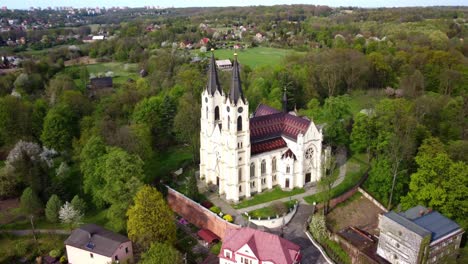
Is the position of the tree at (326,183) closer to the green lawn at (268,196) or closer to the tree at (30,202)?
the green lawn at (268,196)

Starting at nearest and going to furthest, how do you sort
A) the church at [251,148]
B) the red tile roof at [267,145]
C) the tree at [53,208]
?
the tree at [53,208]
the church at [251,148]
the red tile roof at [267,145]

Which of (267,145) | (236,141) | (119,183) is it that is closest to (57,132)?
(119,183)

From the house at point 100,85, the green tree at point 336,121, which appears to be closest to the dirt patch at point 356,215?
the green tree at point 336,121

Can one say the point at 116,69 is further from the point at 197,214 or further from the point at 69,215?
the point at 197,214

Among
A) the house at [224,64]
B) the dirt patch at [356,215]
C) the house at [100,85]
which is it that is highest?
the house at [224,64]

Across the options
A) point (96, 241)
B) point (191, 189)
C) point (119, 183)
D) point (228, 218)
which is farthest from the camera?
point (191, 189)

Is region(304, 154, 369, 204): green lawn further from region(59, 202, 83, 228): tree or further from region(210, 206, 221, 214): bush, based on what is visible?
region(59, 202, 83, 228): tree
